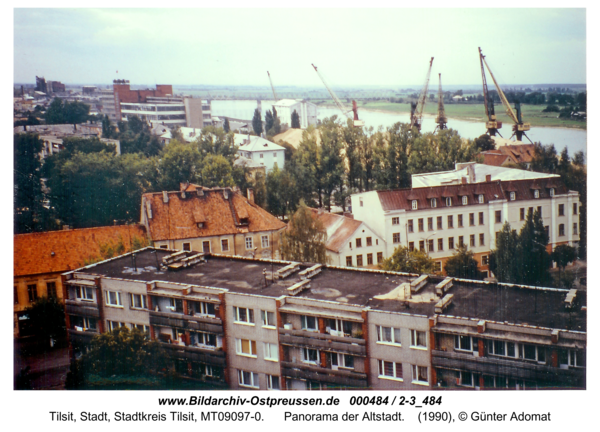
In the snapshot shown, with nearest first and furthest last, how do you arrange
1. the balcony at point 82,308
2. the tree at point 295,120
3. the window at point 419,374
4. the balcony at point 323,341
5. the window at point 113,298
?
the window at point 419,374, the balcony at point 323,341, the window at point 113,298, the balcony at point 82,308, the tree at point 295,120

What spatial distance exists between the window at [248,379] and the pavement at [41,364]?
2.34m

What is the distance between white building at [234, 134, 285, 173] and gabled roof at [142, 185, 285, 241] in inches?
385

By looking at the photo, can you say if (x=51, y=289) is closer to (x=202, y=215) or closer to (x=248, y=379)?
(x=202, y=215)

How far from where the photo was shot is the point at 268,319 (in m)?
A: 8.80

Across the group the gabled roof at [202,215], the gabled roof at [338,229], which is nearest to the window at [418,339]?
the gabled roof at [338,229]

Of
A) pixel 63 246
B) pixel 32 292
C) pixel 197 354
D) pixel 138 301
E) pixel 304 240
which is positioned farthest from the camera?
pixel 304 240

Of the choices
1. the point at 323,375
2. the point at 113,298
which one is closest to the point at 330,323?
the point at 323,375

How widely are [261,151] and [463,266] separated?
42.9ft

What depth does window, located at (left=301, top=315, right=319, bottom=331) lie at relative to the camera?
858 cm

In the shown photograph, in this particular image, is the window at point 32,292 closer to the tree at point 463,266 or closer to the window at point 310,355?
the window at point 310,355

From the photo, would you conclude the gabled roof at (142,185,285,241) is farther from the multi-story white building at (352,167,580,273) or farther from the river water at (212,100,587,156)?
the river water at (212,100,587,156)

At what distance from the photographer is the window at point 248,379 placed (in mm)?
8922

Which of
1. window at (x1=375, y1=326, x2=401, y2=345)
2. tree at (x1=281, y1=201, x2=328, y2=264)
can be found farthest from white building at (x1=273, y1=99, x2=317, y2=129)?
window at (x1=375, y1=326, x2=401, y2=345)

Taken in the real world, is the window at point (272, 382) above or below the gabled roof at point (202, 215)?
below
